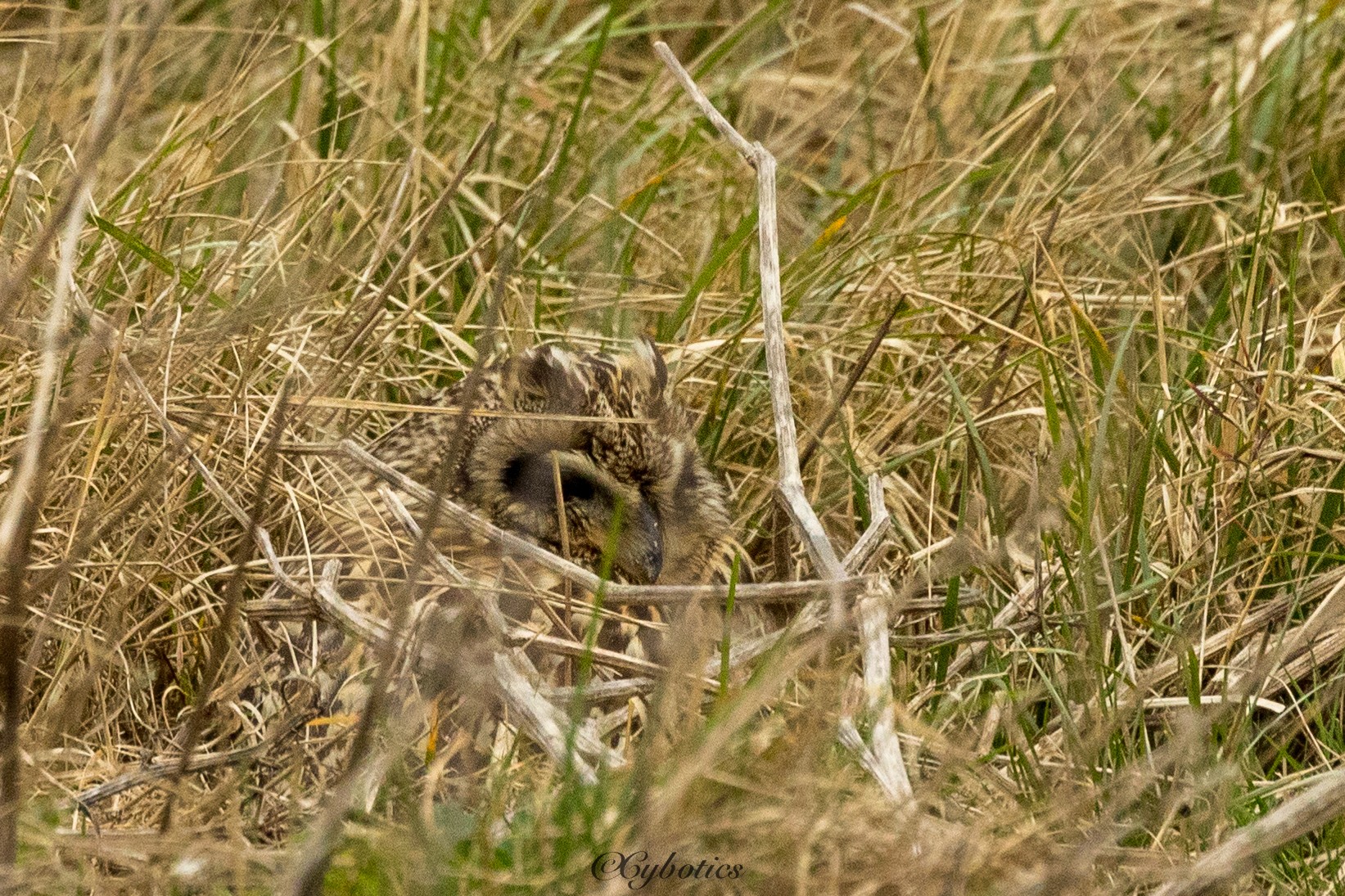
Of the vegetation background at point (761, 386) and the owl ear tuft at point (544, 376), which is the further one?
the owl ear tuft at point (544, 376)

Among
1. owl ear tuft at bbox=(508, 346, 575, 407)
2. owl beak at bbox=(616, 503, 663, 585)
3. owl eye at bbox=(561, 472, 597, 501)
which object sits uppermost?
owl ear tuft at bbox=(508, 346, 575, 407)

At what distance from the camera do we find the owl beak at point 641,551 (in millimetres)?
2953

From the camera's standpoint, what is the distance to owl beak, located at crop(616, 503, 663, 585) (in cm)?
295

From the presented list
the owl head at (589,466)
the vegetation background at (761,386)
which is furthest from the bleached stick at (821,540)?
the owl head at (589,466)

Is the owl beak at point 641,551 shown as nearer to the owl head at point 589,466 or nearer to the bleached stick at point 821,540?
the owl head at point 589,466

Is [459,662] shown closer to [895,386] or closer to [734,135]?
[734,135]

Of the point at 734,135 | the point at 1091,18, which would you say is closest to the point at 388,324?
the point at 734,135

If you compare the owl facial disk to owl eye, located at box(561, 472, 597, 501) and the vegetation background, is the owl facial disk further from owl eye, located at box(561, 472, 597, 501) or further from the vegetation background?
the vegetation background

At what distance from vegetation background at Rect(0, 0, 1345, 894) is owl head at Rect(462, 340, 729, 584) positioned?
0.23 metres

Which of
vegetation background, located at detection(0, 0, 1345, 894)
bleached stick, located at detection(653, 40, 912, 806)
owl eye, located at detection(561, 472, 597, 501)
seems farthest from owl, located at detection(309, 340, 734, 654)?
bleached stick, located at detection(653, 40, 912, 806)

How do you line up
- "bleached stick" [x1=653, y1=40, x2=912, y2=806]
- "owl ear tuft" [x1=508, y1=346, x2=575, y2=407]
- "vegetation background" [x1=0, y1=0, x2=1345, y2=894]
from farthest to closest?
"owl ear tuft" [x1=508, y1=346, x2=575, y2=407], "bleached stick" [x1=653, y1=40, x2=912, y2=806], "vegetation background" [x1=0, y1=0, x2=1345, y2=894]

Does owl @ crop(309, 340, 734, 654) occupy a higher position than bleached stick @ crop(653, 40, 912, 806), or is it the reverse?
bleached stick @ crop(653, 40, 912, 806)

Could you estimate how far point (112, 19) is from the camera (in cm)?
246

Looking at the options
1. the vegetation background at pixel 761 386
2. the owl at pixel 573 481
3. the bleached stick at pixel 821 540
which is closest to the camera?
the vegetation background at pixel 761 386
